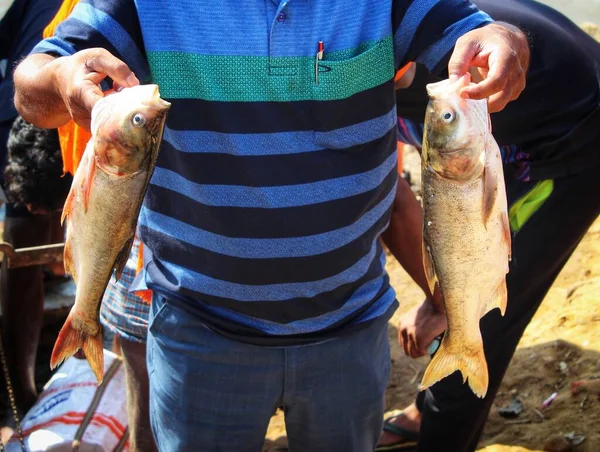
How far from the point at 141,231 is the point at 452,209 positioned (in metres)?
1.05

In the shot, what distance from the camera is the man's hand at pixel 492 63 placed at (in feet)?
6.66

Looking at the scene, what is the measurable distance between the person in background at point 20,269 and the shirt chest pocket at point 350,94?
2.49 metres

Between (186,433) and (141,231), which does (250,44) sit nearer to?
(141,231)

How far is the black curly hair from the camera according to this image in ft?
13.9

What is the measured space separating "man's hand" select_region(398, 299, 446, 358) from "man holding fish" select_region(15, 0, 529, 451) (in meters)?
1.06

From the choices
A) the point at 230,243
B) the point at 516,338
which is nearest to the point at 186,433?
the point at 230,243

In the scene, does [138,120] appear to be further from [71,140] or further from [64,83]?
[71,140]

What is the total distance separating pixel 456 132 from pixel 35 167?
2860mm

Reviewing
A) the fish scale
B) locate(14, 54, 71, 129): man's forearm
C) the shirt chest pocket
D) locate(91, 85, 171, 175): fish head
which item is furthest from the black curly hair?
Result: locate(91, 85, 171, 175): fish head

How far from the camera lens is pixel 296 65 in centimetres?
244

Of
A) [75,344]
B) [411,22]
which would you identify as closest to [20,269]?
[75,344]

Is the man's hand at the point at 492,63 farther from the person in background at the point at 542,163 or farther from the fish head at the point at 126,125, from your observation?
the person in background at the point at 542,163

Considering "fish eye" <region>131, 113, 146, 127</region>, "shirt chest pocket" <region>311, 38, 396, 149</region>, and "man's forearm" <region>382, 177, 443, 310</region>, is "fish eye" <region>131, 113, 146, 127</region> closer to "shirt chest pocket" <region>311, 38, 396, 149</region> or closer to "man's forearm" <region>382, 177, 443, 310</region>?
"shirt chest pocket" <region>311, 38, 396, 149</region>

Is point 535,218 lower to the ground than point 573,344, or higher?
higher
